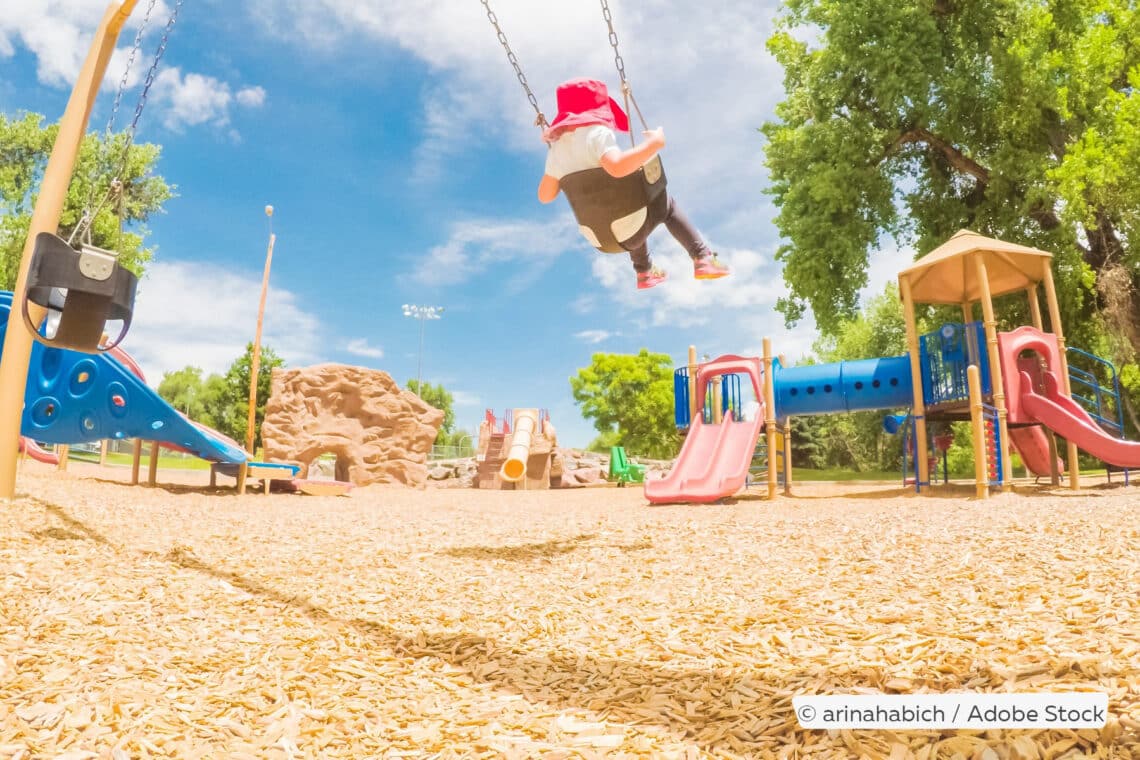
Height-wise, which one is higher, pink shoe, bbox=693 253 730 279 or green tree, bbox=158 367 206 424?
green tree, bbox=158 367 206 424

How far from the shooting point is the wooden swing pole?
6.43m

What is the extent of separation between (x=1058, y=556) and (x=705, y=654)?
2.63m

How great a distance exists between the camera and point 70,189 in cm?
2470

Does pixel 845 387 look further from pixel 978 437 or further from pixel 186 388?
pixel 186 388

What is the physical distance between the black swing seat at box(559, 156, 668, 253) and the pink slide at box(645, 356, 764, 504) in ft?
20.1

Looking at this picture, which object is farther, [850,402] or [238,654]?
[850,402]

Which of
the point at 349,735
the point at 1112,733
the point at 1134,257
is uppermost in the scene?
the point at 1134,257

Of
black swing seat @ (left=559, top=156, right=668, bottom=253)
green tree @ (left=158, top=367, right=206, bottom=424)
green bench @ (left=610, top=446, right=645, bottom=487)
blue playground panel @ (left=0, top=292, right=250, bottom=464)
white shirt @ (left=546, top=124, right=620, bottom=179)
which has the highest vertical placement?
green tree @ (left=158, top=367, right=206, bottom=424)

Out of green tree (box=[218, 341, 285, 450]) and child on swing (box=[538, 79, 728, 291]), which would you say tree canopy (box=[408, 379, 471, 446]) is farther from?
child on swing (box=[538, 79, 728, 291])

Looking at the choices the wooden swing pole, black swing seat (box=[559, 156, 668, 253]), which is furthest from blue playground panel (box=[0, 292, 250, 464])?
black swing seat (box=[559, 156, 668, 253])

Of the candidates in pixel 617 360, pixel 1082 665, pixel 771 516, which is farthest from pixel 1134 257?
pixel 617 360

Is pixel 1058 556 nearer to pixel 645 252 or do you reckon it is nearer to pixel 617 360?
Result: pixel 645 252

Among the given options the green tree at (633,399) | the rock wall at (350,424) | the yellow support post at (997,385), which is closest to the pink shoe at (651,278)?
the yellow support post at (997,385)

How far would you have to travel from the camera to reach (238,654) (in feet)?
11.0
